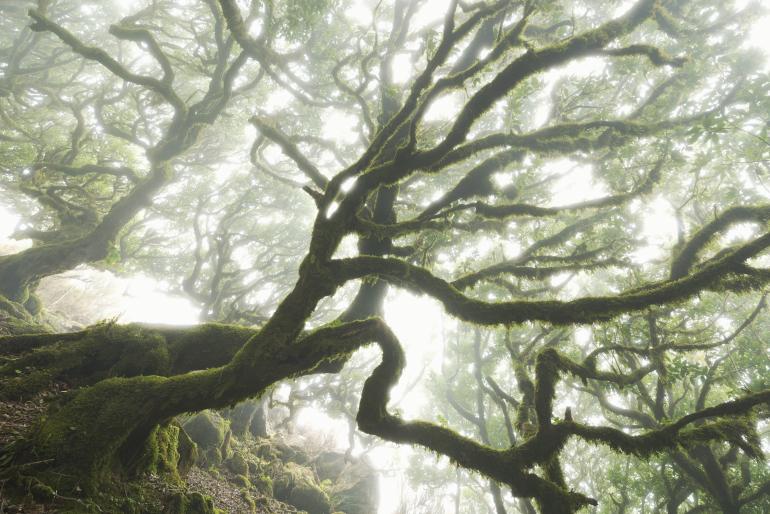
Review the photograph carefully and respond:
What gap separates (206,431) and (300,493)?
4.41 metres

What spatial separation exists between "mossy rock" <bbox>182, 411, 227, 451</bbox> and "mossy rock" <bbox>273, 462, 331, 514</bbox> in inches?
120

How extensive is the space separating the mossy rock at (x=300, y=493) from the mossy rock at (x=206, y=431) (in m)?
3.05

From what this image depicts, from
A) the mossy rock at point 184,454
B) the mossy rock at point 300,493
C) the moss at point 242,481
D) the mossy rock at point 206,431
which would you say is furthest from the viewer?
the mossy rock at point 300,493

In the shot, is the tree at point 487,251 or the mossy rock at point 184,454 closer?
the tree at point 487,251

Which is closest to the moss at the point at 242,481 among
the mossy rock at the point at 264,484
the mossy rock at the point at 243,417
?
the mossy rock at the point at 264,484

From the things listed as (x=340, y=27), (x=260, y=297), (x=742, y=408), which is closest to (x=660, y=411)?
(x=742, y=408)

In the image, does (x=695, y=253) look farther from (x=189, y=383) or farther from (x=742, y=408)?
(x=189, y=383)

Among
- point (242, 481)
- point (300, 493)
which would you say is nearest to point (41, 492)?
point (242, 481)

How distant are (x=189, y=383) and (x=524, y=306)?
482 centimetres

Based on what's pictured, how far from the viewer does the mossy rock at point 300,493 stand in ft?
46.0

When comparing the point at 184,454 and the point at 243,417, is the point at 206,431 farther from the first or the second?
the point at 184,454

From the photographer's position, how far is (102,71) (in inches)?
945

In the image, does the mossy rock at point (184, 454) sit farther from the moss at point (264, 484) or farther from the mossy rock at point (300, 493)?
the mossy rock at point (300, 493)

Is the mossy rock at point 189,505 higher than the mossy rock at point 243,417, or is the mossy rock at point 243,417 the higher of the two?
the mossy rock at point 243,417
